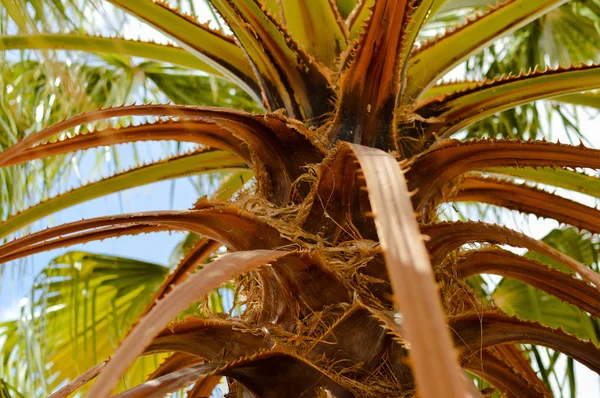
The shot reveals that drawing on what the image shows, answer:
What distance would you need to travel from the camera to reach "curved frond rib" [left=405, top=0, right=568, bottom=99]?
143 centimetres

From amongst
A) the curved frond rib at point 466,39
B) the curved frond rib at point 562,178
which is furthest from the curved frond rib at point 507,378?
the curved frond rib at point 466,39

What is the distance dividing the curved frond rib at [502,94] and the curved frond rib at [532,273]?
0.24 meters

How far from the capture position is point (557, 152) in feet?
3.91

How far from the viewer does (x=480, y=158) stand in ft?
4.03

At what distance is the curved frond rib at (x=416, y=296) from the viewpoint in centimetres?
44

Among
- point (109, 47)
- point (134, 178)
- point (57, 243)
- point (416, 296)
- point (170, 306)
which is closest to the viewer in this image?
point (416, 296)

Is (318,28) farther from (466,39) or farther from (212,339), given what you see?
(212,339)

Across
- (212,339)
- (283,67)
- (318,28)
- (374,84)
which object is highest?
(318,28)

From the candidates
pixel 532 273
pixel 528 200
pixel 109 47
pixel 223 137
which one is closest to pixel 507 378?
pixel 532 273

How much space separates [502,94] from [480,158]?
7.5 inches

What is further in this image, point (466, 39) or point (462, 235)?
point (466, 39)

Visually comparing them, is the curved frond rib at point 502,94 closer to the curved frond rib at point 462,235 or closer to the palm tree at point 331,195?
the palm tree at point 331,195

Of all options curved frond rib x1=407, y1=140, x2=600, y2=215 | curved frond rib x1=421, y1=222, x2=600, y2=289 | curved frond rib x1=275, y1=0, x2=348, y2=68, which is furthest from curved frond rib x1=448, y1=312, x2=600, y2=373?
curved frond rib x1=275, y1=0, x2=348, y2=68

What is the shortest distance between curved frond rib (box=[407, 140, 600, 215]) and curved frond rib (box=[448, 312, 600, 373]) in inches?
8.7
